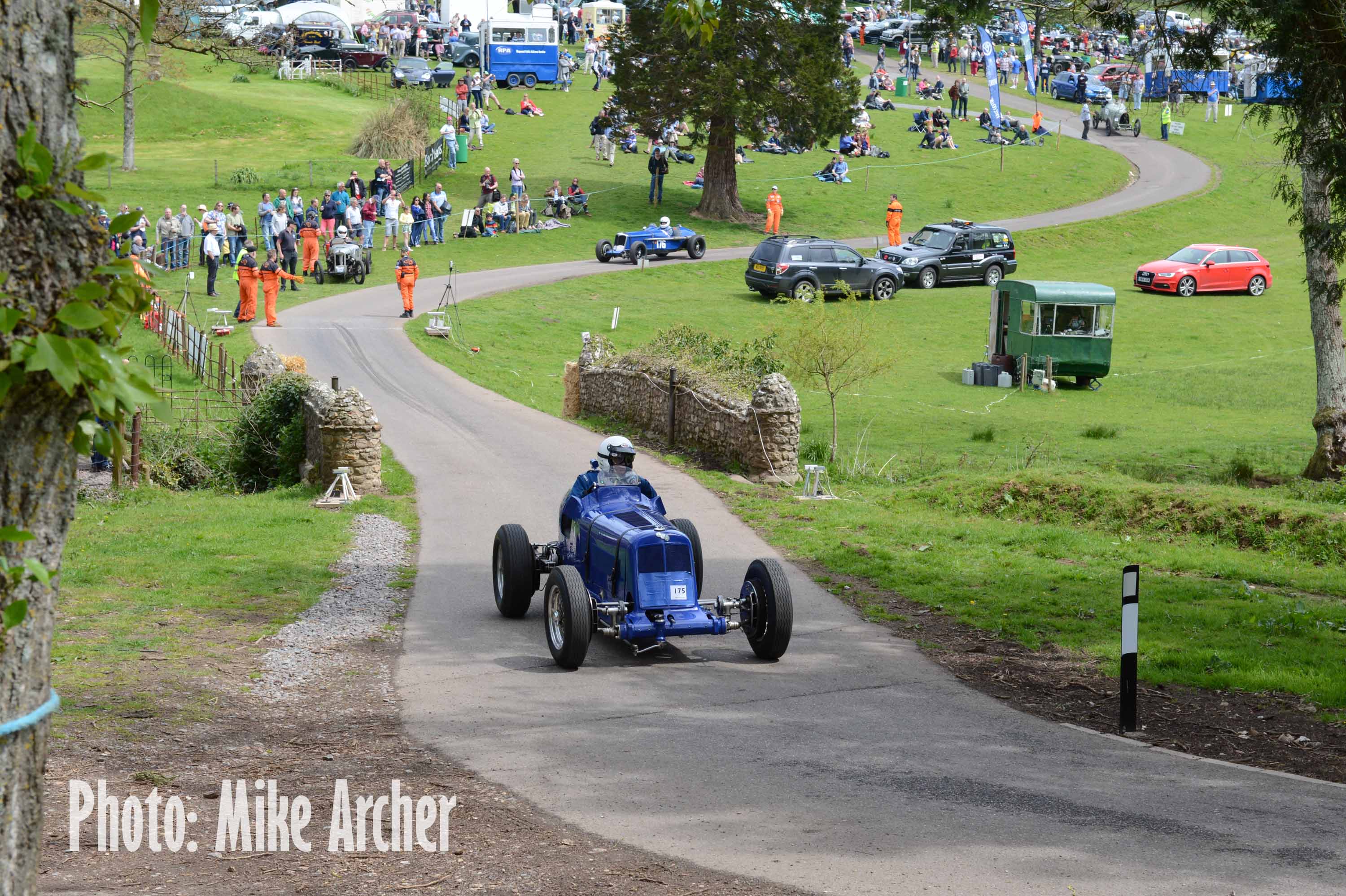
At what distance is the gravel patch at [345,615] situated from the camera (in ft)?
32.3

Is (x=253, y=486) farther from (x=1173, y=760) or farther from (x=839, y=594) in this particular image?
(x=1173, y=760)

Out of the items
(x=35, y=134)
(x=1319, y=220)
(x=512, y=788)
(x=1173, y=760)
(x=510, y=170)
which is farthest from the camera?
(x=510, y=170)

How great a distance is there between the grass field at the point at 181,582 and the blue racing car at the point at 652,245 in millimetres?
23174

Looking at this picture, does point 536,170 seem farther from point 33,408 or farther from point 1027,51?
point 33,408

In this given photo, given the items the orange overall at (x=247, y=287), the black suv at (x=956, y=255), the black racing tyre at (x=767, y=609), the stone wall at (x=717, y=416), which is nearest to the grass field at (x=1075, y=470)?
the stone wall at (x=717, y=416)

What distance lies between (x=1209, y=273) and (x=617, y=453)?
1394 inches

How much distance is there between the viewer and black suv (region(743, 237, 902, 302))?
37.1m

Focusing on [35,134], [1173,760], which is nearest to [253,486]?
[1173,760]

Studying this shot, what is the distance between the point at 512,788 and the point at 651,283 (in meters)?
32.9

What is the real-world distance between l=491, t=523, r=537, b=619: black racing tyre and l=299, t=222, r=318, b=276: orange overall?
2638cm

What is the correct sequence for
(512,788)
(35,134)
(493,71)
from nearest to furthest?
(35,134), (512,788), (493,71)

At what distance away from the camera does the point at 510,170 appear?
5116cm

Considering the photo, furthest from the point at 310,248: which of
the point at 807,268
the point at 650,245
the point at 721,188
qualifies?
the point at 721,188

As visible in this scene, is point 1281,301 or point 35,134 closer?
point 35,134
